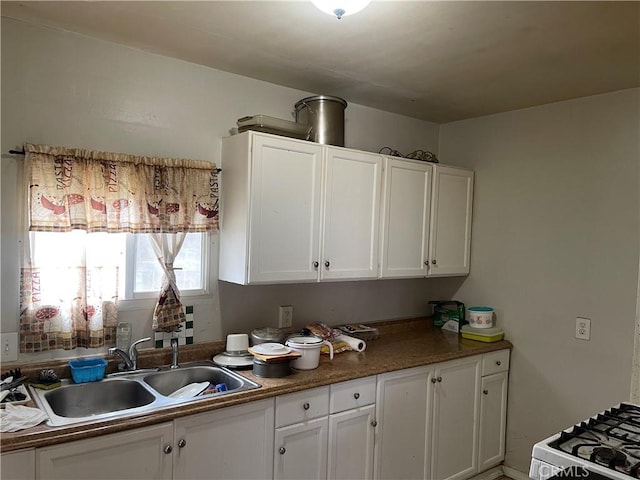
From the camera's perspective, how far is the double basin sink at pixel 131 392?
→ 1.95 metres

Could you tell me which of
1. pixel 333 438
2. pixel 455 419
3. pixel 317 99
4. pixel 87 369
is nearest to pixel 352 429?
pixel 333 438

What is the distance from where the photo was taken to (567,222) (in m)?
2.96

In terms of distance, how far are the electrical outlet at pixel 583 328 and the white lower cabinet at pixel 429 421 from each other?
60cm

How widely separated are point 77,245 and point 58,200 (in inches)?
8.3

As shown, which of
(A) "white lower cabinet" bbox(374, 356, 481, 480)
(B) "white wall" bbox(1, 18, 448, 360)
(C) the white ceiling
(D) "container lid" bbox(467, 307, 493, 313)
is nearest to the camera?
(C) the white ceiling

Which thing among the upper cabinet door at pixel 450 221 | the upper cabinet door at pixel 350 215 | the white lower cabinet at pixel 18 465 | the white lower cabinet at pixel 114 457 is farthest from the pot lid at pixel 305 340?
the white lower cabinet at pixel 18 465

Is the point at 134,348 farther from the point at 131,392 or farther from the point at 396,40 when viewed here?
the point at 396,40

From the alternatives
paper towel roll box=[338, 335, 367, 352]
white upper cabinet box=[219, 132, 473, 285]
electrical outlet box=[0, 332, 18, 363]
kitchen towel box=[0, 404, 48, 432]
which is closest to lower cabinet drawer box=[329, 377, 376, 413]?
paper towel roll box=[338, 335, 367, 352]

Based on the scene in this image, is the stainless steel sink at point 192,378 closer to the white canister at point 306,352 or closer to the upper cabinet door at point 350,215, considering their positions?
the white canister at point 306,352

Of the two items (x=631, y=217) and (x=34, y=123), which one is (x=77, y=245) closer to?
(x=34, y=123)

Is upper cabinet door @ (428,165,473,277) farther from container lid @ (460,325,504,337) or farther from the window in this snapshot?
the window

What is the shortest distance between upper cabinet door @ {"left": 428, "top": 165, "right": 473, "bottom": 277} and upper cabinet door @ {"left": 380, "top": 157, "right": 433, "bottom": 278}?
0.08m

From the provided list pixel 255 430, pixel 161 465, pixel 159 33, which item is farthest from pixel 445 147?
pixel 161 465

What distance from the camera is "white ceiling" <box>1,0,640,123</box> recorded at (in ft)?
6.03
